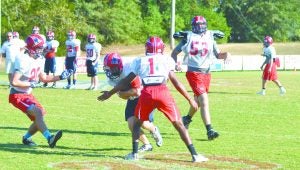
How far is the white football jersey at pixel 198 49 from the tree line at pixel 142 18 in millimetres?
39882

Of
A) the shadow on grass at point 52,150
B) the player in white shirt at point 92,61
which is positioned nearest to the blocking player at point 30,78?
the shadow on grass at point 52,150

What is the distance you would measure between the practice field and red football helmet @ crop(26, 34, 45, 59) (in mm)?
1433

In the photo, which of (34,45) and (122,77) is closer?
(122,77)

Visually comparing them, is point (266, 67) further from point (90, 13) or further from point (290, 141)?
point (90, 13)

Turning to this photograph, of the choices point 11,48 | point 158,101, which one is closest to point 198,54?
point 158,101

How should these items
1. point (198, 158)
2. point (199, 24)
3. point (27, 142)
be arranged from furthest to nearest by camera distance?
point (199, 24)
point (27, 142)
point (198, 158)

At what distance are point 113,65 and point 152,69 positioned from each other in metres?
0.78

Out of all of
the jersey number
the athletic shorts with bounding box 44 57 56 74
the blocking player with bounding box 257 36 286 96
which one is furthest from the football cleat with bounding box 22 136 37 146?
the athletic shorts with bounding box 44 57 56 74

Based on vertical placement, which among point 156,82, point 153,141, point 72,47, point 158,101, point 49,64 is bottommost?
point 153,141

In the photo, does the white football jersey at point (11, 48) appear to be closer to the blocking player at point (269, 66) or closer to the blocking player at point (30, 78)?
the blocking player at point (269, 66)

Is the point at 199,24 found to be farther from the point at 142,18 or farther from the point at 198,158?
the point at 142,18

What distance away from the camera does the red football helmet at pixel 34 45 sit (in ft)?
33.3

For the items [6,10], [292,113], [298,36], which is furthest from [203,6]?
[292,113]

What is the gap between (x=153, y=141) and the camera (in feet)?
37.8
